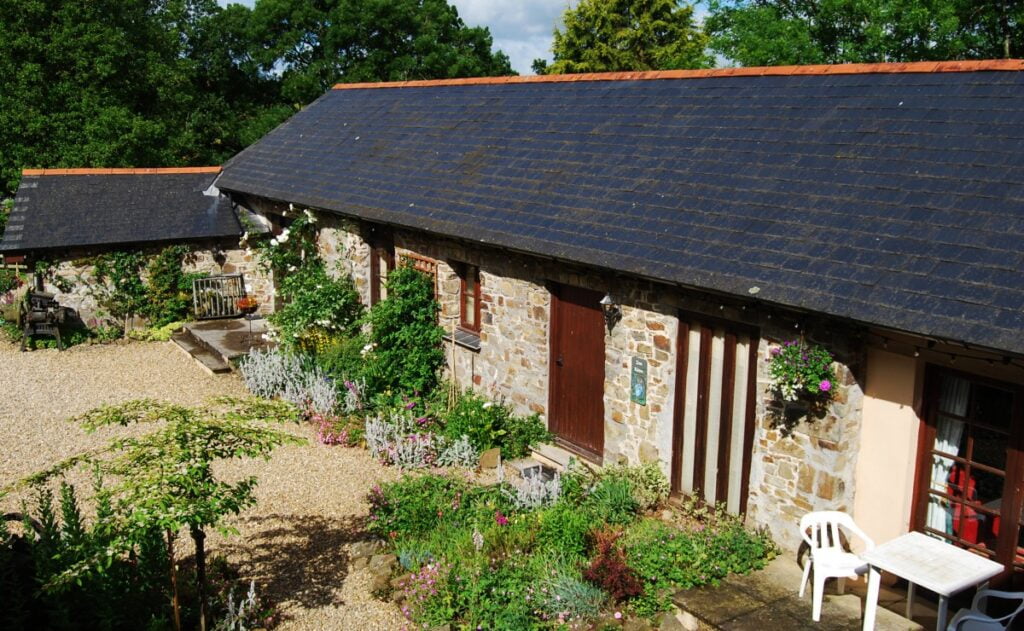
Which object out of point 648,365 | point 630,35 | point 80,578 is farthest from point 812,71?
point 630,35

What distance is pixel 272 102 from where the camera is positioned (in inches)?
1353

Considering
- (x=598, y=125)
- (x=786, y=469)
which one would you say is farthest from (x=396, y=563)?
(x=598, y=125)

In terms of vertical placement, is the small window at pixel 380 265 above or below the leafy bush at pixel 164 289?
above

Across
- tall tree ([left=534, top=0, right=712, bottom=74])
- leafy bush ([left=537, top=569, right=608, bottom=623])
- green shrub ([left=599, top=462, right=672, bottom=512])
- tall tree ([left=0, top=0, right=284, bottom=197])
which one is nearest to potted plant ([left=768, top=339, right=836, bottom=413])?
green shrub ([left=599, top=462, right=672, bottom=512])

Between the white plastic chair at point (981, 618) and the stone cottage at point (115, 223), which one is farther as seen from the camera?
the stone cottage at point (115, 223)

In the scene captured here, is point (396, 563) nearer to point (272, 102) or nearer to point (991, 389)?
point (991, 389)

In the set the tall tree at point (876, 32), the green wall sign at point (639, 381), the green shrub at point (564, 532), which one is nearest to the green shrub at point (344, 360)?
the green wall sign at point (639, 381)

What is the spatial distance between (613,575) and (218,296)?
1226cm

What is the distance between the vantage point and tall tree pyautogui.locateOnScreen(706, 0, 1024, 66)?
22.2m

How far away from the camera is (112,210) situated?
1652cm

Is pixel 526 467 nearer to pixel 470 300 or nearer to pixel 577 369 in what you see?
pixel 577 369

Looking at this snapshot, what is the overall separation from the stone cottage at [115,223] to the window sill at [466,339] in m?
6.69

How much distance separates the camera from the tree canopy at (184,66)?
22.2m

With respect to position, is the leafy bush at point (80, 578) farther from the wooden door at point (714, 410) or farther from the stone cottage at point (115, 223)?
the stone cottage at point (115, 223)
